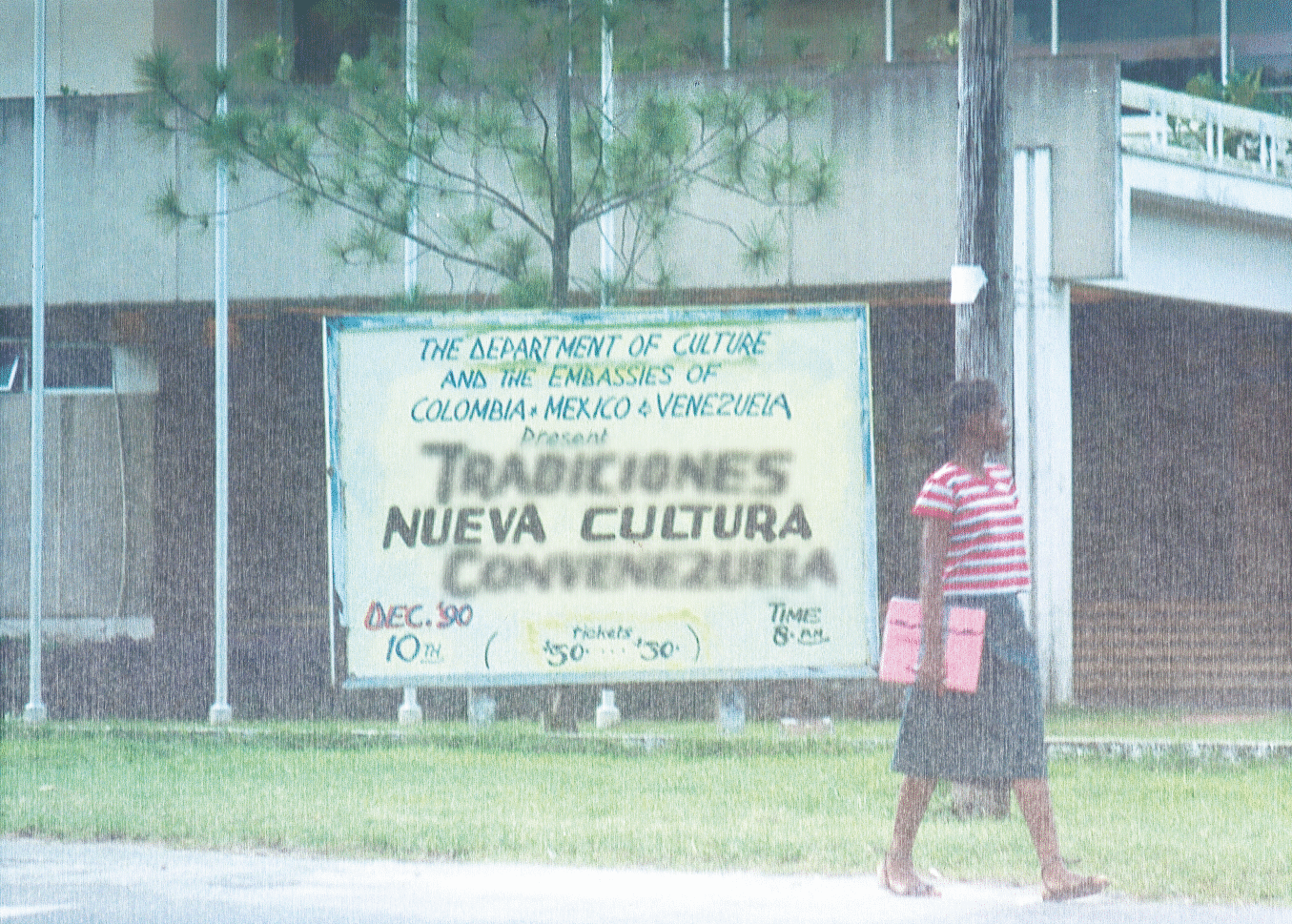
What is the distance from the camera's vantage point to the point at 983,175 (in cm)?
916

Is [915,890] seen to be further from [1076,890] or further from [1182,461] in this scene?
[1182,461]

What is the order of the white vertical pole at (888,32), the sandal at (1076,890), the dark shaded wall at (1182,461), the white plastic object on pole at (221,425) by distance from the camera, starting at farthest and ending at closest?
the dark shaded wall at (1182,461)
the white vertical pole at (888,32)
the white plastic object on pole at (221,425)
the sandal at (1076,890)

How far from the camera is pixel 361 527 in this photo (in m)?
12.0

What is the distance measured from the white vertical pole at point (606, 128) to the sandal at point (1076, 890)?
22.9ft

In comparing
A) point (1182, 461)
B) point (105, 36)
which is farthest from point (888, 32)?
point (105, 36)

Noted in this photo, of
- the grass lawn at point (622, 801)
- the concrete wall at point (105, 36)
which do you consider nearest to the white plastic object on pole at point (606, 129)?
the grass lawn at point (622, 801)

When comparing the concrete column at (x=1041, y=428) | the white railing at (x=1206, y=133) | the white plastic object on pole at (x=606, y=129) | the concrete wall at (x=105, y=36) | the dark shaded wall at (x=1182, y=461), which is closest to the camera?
the white plastic object on pole at (x=606, y=129)

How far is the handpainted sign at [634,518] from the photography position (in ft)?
38.8

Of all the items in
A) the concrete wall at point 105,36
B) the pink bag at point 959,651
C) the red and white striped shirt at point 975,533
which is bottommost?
the pink bag at point 959,651

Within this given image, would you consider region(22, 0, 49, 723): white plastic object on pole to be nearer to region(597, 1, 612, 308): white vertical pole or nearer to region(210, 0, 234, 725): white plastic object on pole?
region(210, 0, 234, 725): white plastic object on pole

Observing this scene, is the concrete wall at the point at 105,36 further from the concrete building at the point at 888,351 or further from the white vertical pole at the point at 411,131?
the white vertical pole at the point at 411,131

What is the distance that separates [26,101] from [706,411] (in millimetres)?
8170

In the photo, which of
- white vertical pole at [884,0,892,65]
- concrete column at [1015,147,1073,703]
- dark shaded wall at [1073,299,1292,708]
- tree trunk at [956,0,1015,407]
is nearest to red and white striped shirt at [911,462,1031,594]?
tree trunk at [956,0,1015,407]

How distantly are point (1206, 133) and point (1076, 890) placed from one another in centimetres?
1192
